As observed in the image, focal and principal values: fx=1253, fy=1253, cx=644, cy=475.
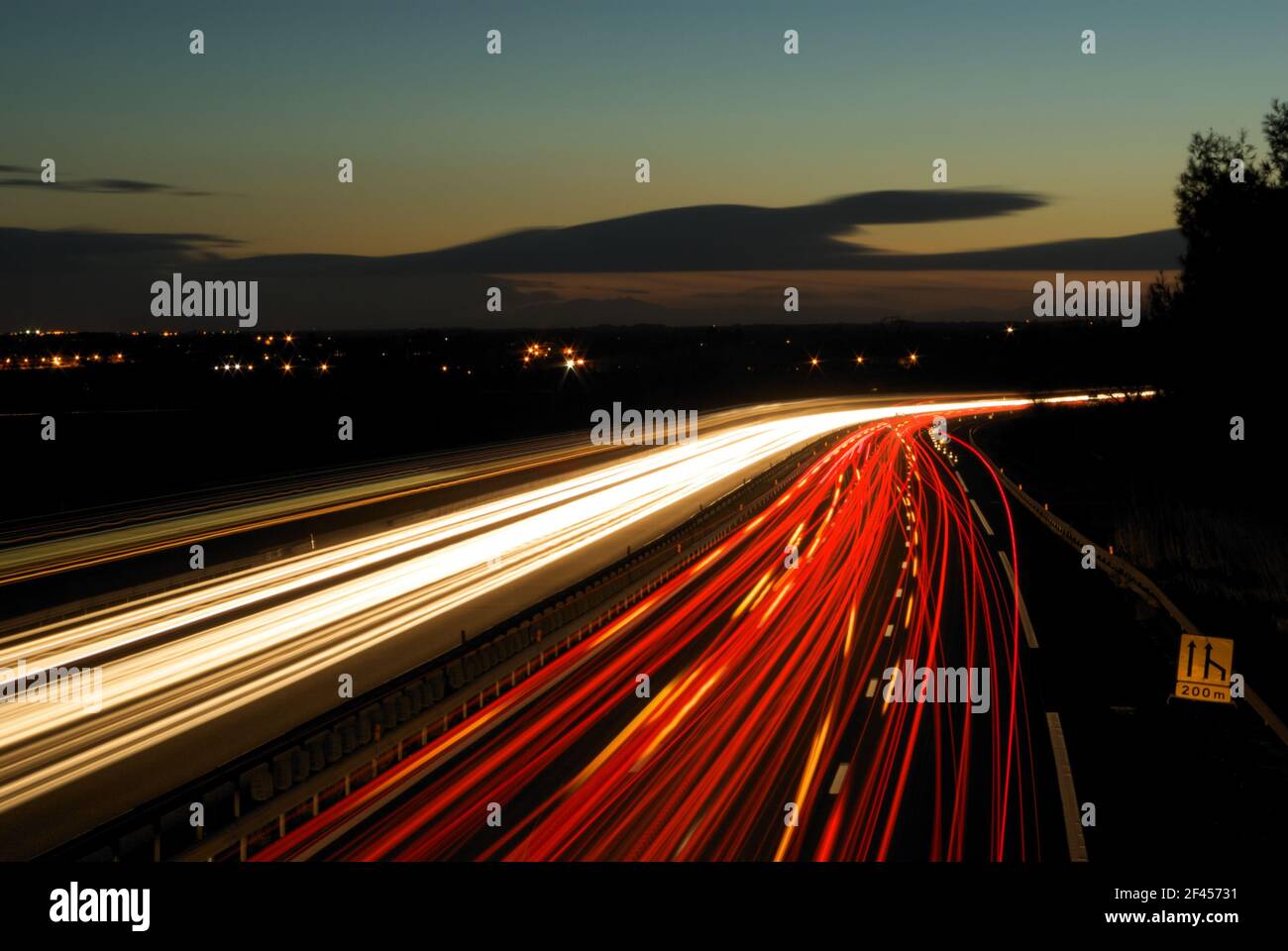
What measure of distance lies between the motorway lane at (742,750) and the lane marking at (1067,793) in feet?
0.75

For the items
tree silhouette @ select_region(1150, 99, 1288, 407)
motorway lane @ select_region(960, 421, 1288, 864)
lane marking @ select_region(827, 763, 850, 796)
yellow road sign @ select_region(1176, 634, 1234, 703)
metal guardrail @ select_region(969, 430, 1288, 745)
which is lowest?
motorway lane @ select_region(960, 421, 1288, 864)

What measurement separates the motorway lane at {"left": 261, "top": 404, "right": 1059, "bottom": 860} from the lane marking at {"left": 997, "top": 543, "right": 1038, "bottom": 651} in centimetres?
33

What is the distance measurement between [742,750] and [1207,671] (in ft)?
18.0

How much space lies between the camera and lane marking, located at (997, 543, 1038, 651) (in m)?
23.6

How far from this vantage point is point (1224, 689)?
562 inches

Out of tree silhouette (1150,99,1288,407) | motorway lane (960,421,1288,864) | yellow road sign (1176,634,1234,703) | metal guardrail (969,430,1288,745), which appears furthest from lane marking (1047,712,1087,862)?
tree silhouette (1150,99,1288,407)

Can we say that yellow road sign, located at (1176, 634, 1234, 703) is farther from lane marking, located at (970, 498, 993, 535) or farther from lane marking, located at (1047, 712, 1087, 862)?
lane marking, located at (970, 498, 993, 535)

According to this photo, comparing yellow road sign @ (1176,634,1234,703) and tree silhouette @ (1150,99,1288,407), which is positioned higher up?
tree silhouette @ (1150,99,1288,407)

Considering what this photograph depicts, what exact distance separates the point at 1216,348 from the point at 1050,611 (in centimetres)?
2811

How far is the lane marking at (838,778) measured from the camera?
1385 centimetres

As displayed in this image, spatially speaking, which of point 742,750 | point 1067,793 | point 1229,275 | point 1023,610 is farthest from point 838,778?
point 1229,275

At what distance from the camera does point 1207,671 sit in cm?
1447
